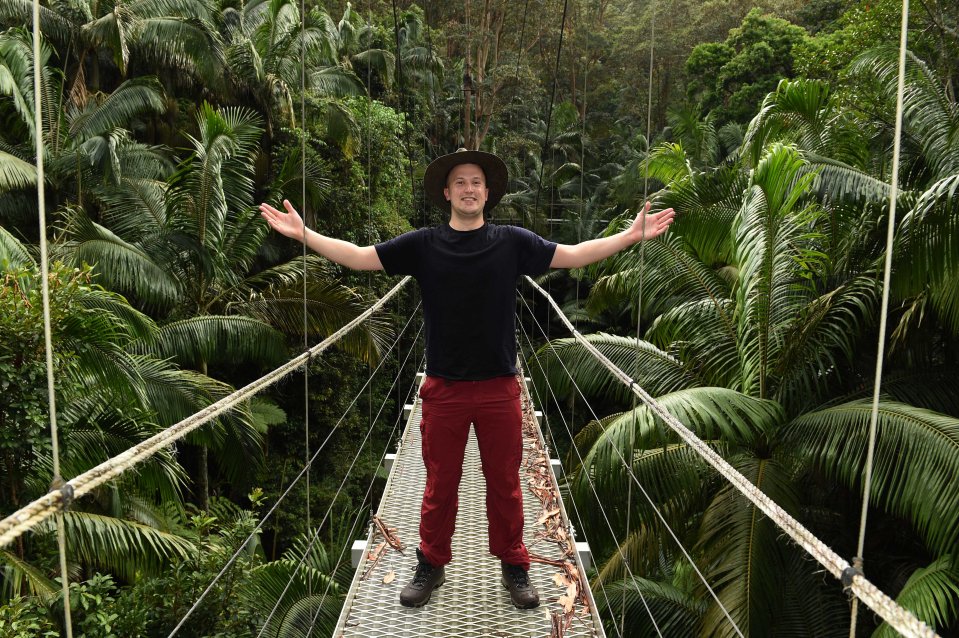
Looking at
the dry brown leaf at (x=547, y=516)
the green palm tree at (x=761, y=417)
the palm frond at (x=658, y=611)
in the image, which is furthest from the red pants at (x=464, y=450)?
the palm frond at (x=658, y=611)

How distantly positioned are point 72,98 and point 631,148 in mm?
13816

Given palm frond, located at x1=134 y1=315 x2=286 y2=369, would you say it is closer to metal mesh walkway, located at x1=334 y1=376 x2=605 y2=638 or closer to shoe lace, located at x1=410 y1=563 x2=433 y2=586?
metal mesh walkway, located at x1=334 y1=376 x2=605 y2=638

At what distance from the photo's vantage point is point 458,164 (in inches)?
77.0

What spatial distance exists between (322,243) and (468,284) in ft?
1.23

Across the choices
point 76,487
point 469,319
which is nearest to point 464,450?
point 469,319

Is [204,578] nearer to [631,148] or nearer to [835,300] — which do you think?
[835,300]

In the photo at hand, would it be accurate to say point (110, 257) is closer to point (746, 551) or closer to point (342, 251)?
point (342, 251)

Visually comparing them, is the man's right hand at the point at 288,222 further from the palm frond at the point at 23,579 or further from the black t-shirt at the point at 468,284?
the palm frond at the point at 23,579

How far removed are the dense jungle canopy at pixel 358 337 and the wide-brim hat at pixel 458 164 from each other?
37 centimetres

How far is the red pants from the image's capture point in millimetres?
1929

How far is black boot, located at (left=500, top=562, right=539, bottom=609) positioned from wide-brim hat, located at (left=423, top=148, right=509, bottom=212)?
97 centimetres

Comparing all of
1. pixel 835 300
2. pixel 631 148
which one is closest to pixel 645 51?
pixel 631 148

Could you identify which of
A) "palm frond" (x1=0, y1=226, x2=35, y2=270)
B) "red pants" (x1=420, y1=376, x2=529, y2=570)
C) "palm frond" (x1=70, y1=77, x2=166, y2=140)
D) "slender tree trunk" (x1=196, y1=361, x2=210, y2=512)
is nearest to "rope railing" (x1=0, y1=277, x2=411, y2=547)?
"red pants" (x1=420, y1=376, x2=529, y2=570)

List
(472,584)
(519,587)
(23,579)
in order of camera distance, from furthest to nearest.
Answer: (23,579) < (472,584) < (519,587)
